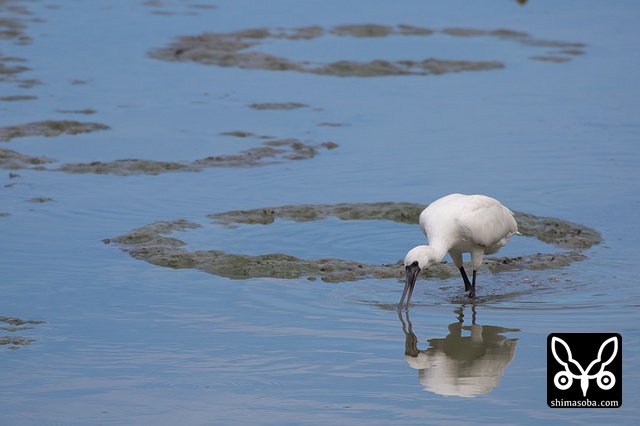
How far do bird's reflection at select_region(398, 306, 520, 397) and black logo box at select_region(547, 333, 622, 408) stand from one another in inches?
13.6

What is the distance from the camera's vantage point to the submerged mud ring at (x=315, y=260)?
938 cm

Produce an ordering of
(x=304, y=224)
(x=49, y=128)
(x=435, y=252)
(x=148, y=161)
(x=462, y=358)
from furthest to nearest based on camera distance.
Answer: (x=49, y=128) → (x=148, y=161) → (x=304, y=224) → (x=435, y=252) → (x=462, y=358)

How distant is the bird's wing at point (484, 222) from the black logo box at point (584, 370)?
1344 mm

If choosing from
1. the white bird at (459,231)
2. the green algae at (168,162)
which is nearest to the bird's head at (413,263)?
the white bird at (459,231)

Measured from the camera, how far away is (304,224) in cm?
1068

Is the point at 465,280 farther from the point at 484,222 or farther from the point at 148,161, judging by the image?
the point at 148,161

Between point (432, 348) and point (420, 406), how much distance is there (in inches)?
49.3

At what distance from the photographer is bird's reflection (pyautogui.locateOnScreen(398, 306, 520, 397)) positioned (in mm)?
7102

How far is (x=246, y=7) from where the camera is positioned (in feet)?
76.9

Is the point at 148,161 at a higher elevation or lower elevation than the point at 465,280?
higher

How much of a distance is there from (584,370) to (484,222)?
2.28 meters

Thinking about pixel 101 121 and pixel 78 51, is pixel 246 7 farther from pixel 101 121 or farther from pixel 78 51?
pixel 101 121

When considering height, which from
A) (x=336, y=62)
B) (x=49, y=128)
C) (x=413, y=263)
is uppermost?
(x=336, y=62)

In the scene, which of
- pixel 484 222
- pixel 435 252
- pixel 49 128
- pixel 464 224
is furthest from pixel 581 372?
pixel 49 128
